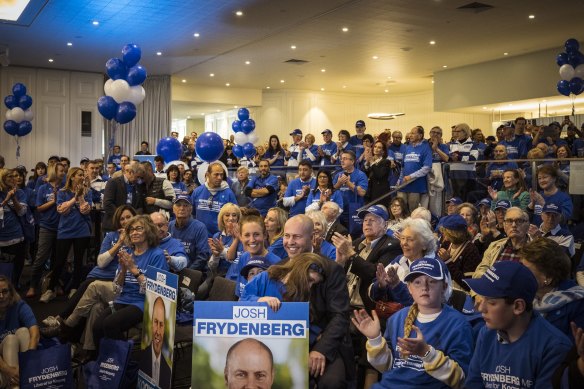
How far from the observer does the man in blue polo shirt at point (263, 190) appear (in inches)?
337

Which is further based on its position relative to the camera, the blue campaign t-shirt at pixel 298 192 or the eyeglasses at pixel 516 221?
the blue campaign t-shirt at pixel 298 192

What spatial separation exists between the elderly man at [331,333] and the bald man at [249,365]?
0.37m

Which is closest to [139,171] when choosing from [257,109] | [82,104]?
[82,104]

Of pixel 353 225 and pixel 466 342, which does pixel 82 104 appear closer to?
pixel 353 225

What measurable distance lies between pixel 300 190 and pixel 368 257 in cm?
359

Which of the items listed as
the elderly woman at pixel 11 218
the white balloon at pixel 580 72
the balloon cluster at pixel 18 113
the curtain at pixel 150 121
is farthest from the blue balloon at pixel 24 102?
the white balloon at pixel 580 72

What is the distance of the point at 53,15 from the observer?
11.7 m

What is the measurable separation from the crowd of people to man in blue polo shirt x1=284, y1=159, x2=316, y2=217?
21 mm

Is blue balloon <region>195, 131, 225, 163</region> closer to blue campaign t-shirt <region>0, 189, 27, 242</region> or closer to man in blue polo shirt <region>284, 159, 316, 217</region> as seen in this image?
man in blue polo shirt <region>284, 159, 316, 217</region>

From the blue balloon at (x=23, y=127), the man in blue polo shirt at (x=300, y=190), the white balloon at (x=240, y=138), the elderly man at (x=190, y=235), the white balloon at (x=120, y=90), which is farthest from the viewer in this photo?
the white balloon at (x=240, y=138)

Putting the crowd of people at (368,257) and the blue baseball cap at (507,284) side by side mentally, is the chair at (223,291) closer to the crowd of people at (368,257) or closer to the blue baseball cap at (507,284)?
the crowd of people at (368,257)

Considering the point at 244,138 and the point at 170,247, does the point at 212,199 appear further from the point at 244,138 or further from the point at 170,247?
the point at 244,138

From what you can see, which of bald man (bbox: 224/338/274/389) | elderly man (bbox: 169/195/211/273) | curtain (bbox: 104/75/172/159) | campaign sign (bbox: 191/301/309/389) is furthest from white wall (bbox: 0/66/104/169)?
bald man (bbox: 224/338/274/389)

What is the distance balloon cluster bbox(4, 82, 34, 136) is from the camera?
14469mm
